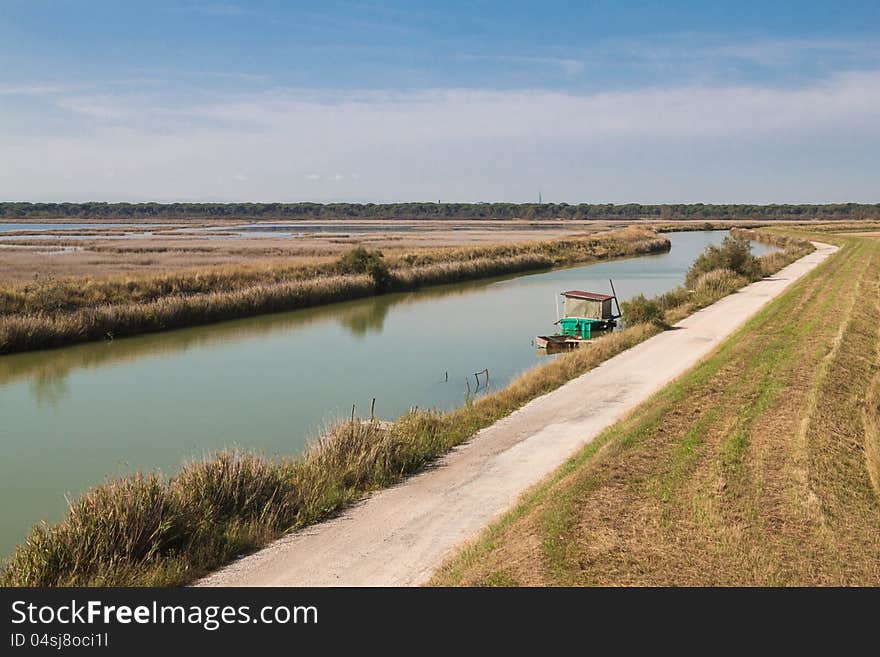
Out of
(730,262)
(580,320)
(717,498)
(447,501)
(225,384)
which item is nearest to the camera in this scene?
(717,498)

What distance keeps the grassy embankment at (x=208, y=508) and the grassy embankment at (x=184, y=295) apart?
18.4m

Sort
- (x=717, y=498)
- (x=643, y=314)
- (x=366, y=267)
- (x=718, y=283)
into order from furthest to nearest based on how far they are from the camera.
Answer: (x=366, y=267)
(x=718, y=283)
(x=643, y=314)
(x=717, y=498)

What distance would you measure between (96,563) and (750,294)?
36.9 meters

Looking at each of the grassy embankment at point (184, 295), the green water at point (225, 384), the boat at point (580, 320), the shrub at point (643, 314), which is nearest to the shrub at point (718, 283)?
the green water at point (225, 384)

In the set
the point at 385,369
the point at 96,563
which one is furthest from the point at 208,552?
the point at 385,369

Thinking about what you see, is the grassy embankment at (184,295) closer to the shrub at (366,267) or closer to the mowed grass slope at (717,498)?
the shrub at (366,267)

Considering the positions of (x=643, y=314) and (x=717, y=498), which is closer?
(x=717, y=498)

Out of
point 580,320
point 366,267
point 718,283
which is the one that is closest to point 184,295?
point 366,267

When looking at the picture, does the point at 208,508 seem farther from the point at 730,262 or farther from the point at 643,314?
the point at 730,262

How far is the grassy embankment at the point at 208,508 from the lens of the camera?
8.87m

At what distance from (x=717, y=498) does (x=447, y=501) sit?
11.9 ft

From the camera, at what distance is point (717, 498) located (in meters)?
9.62

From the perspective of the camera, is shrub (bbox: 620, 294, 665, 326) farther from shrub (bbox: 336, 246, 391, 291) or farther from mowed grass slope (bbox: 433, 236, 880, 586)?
shrub (bbox: 336, 246, 391, 291)

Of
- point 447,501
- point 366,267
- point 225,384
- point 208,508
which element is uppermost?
point 366,267
